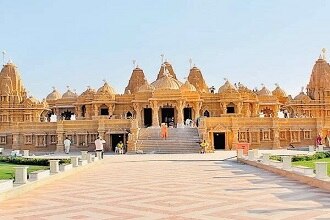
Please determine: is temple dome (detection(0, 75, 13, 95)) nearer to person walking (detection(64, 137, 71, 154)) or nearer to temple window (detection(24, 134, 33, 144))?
temple window (detection(24, 134, 33, 144))

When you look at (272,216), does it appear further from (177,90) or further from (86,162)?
(177,90)

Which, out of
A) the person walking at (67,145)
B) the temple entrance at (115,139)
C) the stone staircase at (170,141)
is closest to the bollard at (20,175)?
the stone staircase at (170,141)

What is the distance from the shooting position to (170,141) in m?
42.1

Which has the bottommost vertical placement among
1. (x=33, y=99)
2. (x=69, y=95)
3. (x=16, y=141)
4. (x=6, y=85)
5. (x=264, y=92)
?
(x=16, y=141)

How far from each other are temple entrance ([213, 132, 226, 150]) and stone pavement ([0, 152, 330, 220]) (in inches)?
1091

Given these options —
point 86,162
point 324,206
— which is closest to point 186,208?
point 324,206

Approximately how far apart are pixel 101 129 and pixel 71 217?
34600 mm

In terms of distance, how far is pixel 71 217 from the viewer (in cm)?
1012

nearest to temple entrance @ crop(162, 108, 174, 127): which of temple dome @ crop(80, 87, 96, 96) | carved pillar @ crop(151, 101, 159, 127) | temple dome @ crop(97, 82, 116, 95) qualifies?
carved pillar @ crop(151, 101, 159, 127)

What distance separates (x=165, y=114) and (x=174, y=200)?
44792mm

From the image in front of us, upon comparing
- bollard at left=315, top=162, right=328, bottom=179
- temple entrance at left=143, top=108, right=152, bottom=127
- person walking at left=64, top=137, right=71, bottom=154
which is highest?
temple entrance at left=143, top=108, right=152, bottom=127

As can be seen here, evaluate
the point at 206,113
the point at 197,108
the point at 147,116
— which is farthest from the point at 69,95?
the point at 197,108

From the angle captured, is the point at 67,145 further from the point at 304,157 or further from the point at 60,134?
the point at 304,157

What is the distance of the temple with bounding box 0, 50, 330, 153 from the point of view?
44.4 m
